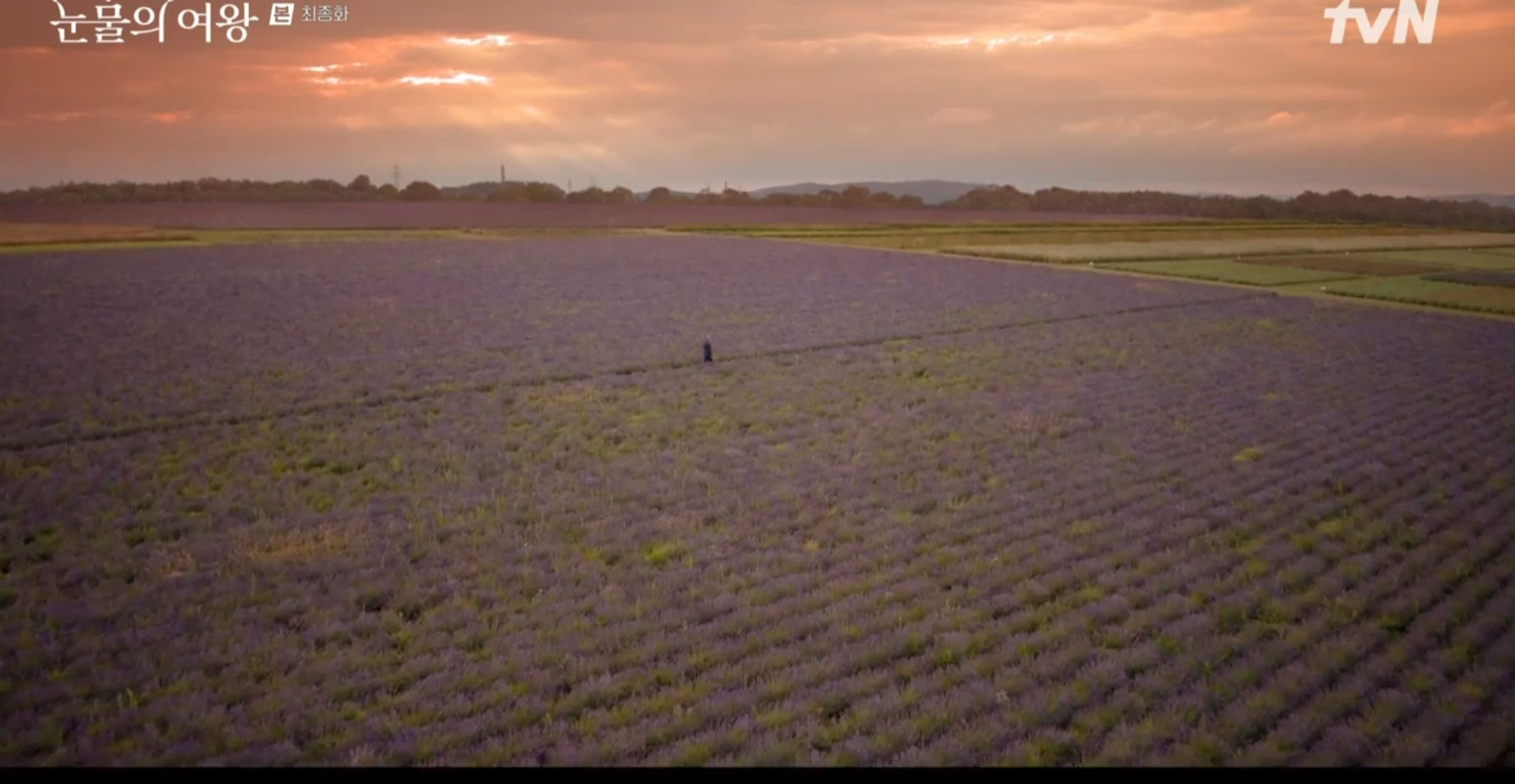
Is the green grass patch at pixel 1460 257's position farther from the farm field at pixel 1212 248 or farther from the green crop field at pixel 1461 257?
the farm field at pixel 1212 248

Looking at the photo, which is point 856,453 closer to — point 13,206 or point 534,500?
point 534,500

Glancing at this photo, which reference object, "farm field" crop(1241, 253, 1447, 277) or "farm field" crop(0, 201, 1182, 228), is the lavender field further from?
"farm field" crop(0, 201, 1182, 228)

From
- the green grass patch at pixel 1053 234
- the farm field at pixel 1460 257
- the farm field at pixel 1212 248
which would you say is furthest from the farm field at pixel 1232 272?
the green grass patch at pixel 1053 234

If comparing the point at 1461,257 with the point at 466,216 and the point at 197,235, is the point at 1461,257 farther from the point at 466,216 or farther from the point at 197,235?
the point at 197,235

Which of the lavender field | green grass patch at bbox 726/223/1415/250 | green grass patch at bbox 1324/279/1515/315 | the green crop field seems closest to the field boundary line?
the lavender field

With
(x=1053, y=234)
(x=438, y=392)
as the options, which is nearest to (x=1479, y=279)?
(x=1053, y=234)

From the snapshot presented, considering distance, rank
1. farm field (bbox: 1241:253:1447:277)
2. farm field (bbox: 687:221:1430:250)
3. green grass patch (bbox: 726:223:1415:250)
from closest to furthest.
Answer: farm field (bbox: 1241:253:1447:277)
green grass patch (bbox: 726:223:1415:250)
farm field (bbox: 687:221:1430:250)
